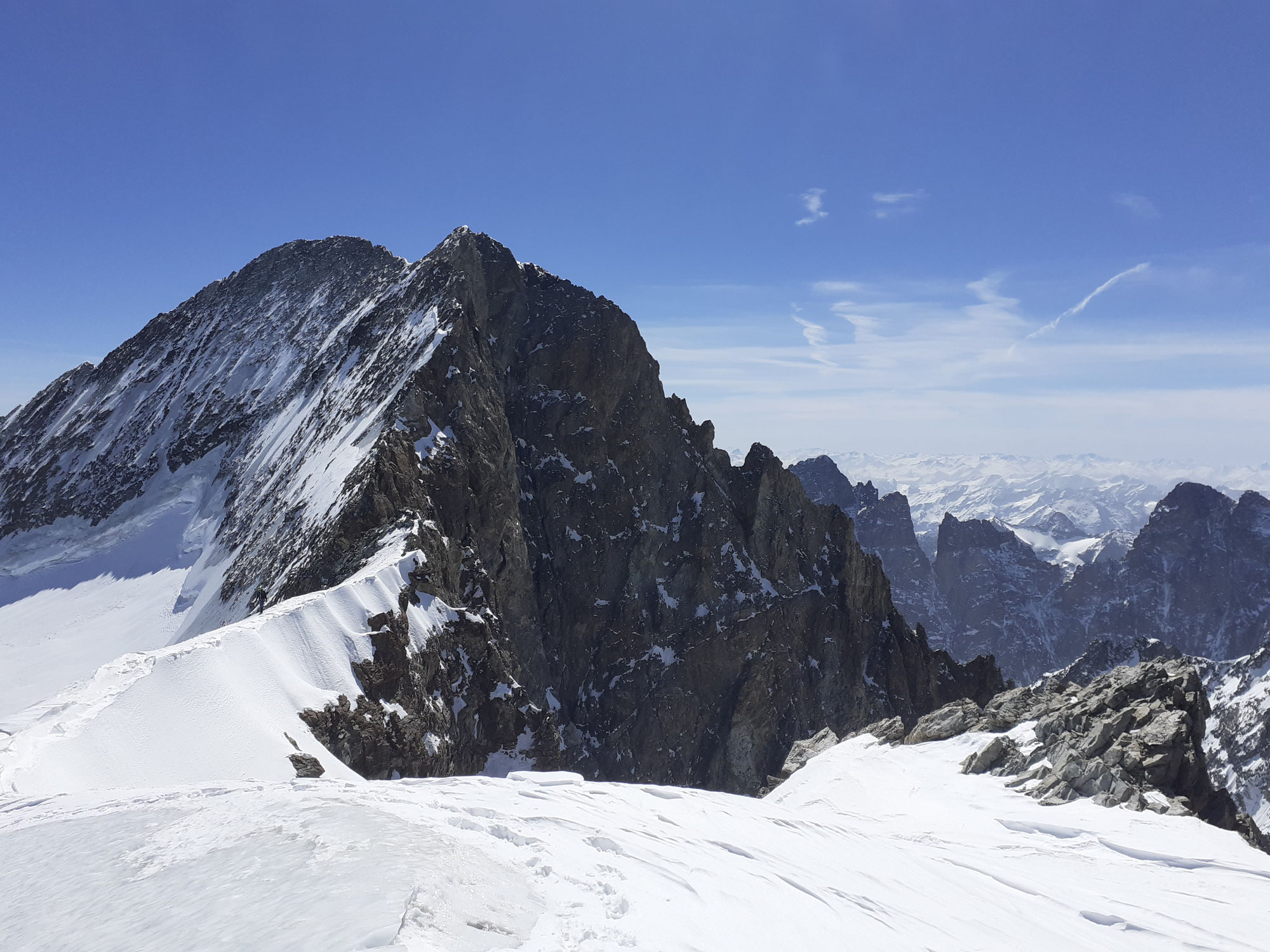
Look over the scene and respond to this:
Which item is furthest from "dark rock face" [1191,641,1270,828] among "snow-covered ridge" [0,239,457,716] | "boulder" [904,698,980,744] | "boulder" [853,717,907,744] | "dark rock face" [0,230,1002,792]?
"snow-covered ridge" [0,239,457,716]

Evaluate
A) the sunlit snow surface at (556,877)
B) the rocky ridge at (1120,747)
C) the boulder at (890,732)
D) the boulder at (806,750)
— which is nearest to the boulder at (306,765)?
the sunlit snow surface at (556,877)

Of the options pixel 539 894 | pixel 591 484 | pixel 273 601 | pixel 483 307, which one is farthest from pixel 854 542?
pixel 539 894

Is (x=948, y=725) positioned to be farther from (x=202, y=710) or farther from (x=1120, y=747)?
(x=202, y=710)

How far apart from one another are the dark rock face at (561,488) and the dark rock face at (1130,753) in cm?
3943

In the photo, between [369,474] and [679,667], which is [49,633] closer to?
[369,474]

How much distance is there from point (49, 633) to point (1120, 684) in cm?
7388

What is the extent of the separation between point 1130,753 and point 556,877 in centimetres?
2780

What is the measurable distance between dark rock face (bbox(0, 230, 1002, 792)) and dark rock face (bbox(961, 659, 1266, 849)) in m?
39.4

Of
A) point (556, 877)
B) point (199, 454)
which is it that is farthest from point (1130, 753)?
point (199, 454)

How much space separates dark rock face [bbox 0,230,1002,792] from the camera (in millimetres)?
64875

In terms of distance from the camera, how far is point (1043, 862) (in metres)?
20.4

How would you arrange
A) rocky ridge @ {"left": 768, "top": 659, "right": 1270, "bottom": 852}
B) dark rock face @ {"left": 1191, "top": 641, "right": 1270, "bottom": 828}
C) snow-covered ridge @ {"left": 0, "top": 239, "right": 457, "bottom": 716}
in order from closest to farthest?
1. rocky ridge @ {"left": 768, "top": 659, "right": 1270, "bottom": 852}
2. snow-covered ridge @ {"left": 0, "top": 239, "right": 457, "bottom": 716}
3. dark rock face @ {"left": 1191, "top": 641, "right": 1270, "bottom": 828}

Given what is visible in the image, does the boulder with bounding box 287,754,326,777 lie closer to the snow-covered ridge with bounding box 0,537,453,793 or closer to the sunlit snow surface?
the snow-covered ridge with bounding box 0,537,453,793

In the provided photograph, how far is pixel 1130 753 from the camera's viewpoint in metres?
28.2
